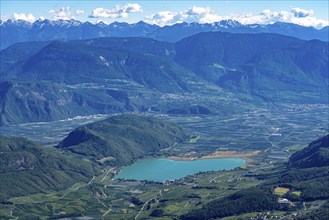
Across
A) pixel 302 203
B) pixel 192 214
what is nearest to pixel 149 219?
pixel 192 214

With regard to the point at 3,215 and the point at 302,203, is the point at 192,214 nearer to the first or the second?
the point at 302,203

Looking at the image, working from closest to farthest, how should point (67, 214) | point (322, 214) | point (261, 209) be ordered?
point (322, 214) < point (261, 209) < point (67, 214)

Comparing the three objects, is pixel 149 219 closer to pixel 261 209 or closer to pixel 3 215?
pixel 261 209

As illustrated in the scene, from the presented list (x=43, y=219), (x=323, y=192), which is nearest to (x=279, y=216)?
(x=323, y=192)

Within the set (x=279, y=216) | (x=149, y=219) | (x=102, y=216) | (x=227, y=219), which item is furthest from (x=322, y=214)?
(x=102, y=216)

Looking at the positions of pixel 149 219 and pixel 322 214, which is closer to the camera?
pixel 322 214

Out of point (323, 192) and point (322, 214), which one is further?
point (323, 192)

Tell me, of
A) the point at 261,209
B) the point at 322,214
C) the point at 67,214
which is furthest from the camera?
the point at 67,214

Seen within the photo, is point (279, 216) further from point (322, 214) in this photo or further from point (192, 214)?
point (192, 214)
